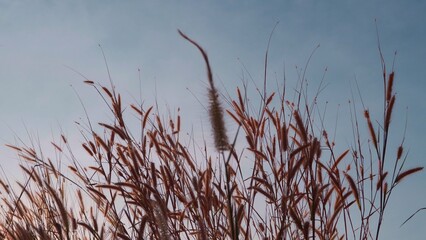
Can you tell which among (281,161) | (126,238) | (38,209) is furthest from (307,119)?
(38,209)

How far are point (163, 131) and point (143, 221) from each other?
639 mm

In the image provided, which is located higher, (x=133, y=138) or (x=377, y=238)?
(x=133, y=138)

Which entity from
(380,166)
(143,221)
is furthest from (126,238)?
(380,166)

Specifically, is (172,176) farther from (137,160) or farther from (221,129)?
(221,129)

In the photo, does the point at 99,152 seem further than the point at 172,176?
Yes

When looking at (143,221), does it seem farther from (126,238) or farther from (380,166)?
(380,166)

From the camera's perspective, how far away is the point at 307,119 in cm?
212

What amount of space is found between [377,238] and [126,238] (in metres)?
0.88

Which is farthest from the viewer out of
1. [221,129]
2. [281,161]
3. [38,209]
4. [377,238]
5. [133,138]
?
[38,209]

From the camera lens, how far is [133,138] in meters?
2.21

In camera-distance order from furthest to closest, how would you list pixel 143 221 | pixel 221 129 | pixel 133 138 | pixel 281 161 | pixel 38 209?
pixel 38 209
pixel 133 138
pixel 281 161
pixel 143 221
pixel 221 129

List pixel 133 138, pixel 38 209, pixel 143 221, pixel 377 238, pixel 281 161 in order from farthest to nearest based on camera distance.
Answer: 1. pixel 38 209
2. pixel 133 138
3. pixel 281 161
4. pixel 377 238
5. pixel 143 221

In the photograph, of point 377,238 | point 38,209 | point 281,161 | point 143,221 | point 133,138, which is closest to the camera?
point 143,221

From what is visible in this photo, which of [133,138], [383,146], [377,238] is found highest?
[133,138]
